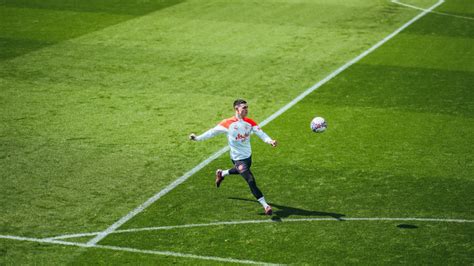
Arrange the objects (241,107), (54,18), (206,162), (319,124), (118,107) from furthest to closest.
A: (54,18), (118,107), (206,162), (319,124), (241,107)

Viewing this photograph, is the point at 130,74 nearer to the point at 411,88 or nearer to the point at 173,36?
the point at 173,36

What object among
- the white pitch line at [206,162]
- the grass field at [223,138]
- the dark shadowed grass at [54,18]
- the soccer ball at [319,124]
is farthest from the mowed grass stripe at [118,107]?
the soccer ball at [319,124]

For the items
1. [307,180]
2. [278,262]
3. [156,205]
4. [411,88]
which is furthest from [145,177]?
[411,88]

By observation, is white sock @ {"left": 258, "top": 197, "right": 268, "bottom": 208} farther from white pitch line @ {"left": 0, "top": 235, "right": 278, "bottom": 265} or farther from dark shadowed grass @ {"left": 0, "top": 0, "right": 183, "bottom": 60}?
dark shadowed grass @ {"left": 0, "top": 0, "right": 183, "bottom": 60}

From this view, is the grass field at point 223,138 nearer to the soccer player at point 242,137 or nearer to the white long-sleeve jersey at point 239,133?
the soccer player at point 242,137

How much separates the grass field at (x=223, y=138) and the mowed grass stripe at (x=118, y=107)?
0.06 m

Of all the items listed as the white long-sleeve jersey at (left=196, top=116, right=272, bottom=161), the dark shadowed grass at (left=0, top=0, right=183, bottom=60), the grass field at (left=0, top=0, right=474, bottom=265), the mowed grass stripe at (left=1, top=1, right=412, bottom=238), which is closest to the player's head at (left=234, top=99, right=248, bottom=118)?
the white long-sleeve jersey at (left=196, top=116, right=272, bottom=161)

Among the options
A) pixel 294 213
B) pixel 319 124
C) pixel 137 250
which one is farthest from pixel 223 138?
pixel 137 250

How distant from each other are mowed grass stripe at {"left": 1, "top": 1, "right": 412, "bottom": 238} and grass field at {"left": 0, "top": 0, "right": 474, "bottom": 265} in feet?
0.19

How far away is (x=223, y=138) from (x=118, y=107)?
309 centimetres

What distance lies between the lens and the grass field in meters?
11.7

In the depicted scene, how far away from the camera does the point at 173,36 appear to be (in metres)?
25.8

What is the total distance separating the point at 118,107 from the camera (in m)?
18.5

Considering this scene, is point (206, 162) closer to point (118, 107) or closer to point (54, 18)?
point (118, 107)
